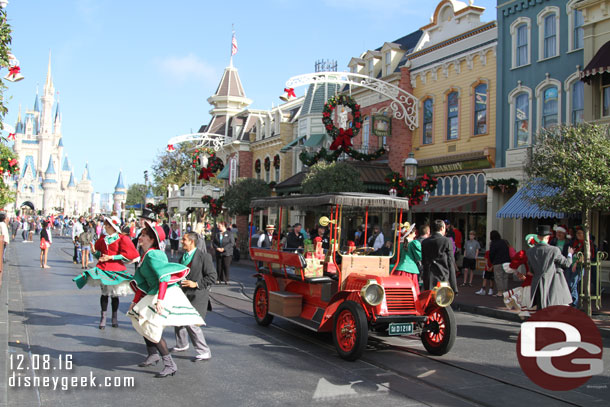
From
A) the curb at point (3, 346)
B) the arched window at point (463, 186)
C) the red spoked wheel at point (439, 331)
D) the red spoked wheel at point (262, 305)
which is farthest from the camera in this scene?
the arched window at point (463, 186)

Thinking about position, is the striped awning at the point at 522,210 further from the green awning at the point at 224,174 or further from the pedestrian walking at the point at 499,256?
the green awning at the point at 224,174

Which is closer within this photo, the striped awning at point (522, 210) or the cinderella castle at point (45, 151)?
the striped awning at point (522, 210)

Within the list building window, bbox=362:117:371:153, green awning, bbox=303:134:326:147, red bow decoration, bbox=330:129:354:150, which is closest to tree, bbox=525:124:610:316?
red bow decoration, bbox=330:129:354:150

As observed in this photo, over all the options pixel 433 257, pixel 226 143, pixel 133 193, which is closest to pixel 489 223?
pixel 433 257

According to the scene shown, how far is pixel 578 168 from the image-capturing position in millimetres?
A: 10836

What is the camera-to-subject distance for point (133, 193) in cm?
10281

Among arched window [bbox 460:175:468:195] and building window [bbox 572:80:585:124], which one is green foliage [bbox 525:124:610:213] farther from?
arched window [bbox 460:175:468:195]

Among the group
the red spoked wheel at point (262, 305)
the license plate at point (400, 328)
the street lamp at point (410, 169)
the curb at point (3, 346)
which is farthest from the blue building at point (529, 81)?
the curb at point (3, 346)

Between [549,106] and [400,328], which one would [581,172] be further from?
[549,106]

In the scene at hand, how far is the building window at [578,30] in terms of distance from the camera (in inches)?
683

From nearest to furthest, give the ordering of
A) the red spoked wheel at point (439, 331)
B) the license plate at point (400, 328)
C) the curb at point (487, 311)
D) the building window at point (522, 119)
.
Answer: the license plate at point (400, 328), the red spoked wheel at point (439, 331), the curb at point (487, 311), the building window at point (522, 119)

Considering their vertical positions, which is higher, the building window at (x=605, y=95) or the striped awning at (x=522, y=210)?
the building window at (x=605, y=95)

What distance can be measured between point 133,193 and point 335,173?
8671cm

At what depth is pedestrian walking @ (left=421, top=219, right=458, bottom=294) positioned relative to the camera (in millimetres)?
10094
